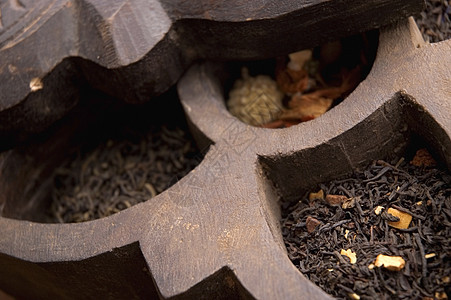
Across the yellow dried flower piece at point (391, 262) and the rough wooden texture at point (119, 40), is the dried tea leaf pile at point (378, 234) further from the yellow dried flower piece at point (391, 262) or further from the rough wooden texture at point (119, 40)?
the rough wooden texture at point (119, 40)

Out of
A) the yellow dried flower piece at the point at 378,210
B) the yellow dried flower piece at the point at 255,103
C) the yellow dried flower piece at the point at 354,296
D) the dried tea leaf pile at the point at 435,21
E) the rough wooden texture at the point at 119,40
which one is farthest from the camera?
the yellow dried flower piece at the point at 255,103

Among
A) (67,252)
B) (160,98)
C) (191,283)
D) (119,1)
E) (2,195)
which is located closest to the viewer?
(191,283)

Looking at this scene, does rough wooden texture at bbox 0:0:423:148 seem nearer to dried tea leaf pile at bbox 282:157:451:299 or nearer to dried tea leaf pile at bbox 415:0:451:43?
dried tea leaf pile at bbox 415:0:451:43

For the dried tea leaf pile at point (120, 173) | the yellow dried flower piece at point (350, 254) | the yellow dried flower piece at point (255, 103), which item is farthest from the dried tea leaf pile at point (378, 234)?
the dried tea leaf pile at point (120, 173)

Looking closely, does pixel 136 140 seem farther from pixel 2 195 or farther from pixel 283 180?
pixel 283 180

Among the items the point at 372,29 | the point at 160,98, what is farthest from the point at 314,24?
the point at 160,98
